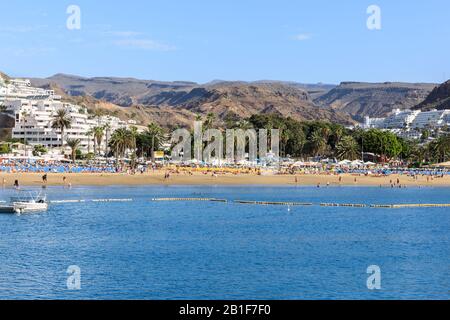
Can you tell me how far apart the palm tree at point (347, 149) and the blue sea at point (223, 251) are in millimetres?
86078

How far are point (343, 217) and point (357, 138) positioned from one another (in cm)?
10816

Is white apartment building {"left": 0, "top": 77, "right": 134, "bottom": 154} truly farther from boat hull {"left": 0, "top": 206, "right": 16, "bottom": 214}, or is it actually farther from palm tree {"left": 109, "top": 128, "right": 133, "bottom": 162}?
boat hull {"left": 0, "top": 206, "right": 16, "bottom": 214}

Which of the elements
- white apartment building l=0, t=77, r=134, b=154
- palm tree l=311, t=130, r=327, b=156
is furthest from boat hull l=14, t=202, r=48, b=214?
palm tree l=311, t=130, r=327, b=156

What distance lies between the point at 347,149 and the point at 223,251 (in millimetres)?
112786

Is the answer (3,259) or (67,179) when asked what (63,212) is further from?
(67,179)

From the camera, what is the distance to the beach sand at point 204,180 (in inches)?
3433

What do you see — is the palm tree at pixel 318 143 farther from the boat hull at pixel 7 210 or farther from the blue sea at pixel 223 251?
the boat hull at pixel 7 210

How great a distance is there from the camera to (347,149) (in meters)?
145

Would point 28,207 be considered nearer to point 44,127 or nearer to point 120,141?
point 120,141

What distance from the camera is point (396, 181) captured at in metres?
100

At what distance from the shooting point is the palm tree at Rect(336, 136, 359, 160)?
144m

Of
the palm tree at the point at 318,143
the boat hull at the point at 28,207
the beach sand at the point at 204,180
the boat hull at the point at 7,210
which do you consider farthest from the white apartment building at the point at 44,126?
the boat hull at the point at 7,210
